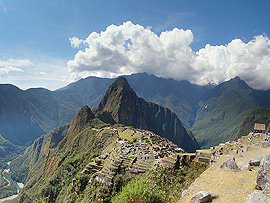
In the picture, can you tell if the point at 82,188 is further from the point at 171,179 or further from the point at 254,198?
the point at 254,198

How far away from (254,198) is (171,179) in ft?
37.4

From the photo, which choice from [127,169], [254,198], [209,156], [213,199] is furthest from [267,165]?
[127,169]

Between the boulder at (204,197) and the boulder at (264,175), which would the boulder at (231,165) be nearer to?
the boulder at (264,175)

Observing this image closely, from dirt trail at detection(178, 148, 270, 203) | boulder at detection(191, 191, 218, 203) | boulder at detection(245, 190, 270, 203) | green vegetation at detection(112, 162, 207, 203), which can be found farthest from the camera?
green vegetation at detection(112, 162, 207, 203)

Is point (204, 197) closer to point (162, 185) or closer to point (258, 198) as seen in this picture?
point (258, 198)

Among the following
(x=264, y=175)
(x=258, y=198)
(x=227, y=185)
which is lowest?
(x=227, y=185)

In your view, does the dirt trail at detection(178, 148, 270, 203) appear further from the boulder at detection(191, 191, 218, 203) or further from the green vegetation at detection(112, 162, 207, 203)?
the green vegetation at detection(112, 162, 207, 203)

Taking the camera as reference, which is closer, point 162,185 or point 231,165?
point 162,185

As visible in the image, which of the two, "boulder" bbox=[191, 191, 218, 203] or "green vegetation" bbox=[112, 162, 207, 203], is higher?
"boulder" bbox=[191, 191, 218, 203]

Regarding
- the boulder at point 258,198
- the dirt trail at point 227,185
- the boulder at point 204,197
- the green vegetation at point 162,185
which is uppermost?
the boulder at point 258,198

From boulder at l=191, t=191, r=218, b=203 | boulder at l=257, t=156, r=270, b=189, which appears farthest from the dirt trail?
boulder at l=257, t=156, r=270, b=189

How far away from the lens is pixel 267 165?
7.34 meters

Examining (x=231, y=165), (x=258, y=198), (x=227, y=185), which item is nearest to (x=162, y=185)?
(x=227, y=185)

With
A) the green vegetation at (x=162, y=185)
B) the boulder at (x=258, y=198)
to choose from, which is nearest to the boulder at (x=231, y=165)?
the green vegetation at (x=162, y=185)
